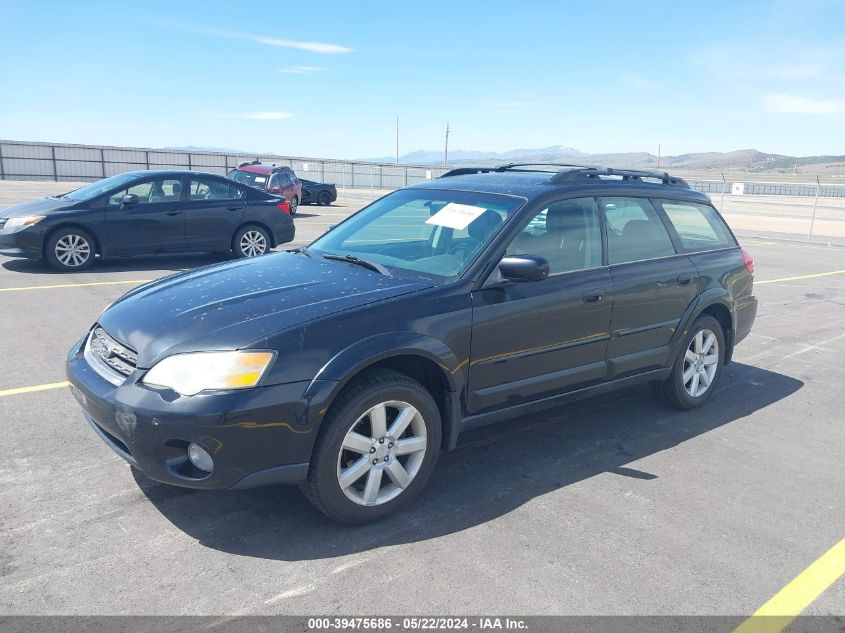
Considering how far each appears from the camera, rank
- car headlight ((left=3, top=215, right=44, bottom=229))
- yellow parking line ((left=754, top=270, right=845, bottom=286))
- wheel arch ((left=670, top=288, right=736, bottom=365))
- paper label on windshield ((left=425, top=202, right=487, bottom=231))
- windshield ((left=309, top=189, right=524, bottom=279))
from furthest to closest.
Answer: yellow parking line ((left=754, top=270, right=845, bottom=286)), car headlight ((left=3, top=215, right=44, bottom=229)), wheel arch ((left=670, top=288, right=736, bottom=365)), paper label on windshield ((left=425, top=202, right=487, bottom=231)), windshield ((left=309, top=189, right=524, bottom=279))

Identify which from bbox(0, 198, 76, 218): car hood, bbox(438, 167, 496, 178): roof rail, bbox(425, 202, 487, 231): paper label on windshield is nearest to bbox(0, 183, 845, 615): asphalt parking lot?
bbox(425, 202, 487, 231): paper label on windshield

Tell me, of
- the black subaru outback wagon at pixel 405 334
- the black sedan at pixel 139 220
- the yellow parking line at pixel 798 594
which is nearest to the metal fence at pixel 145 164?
the black sedan at pixel 139 220

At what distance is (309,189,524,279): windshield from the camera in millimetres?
4125

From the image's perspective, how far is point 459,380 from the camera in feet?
12.4

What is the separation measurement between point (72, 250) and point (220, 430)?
8.45 metres

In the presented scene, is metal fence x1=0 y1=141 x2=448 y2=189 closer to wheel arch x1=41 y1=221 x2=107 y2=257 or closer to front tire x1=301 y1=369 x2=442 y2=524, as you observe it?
wheel arch x1=41 y1=221 x2=107 y2=257

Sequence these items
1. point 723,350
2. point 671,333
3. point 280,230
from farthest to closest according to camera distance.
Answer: point 280,230
point 723,350
point 671,333

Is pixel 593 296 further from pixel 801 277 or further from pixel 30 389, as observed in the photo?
pixel 801 277

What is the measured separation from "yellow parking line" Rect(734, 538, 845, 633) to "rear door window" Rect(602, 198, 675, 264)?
83.4 inches

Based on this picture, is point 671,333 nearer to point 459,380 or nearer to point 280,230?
point 459,380

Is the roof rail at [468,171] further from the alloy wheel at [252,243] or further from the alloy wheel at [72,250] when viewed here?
the alloy wheel at [72,250]

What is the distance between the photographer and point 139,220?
34.6 ft

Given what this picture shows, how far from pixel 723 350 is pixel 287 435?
3.95 meters

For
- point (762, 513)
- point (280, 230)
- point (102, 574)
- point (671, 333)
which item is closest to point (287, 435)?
point (102, 574)
